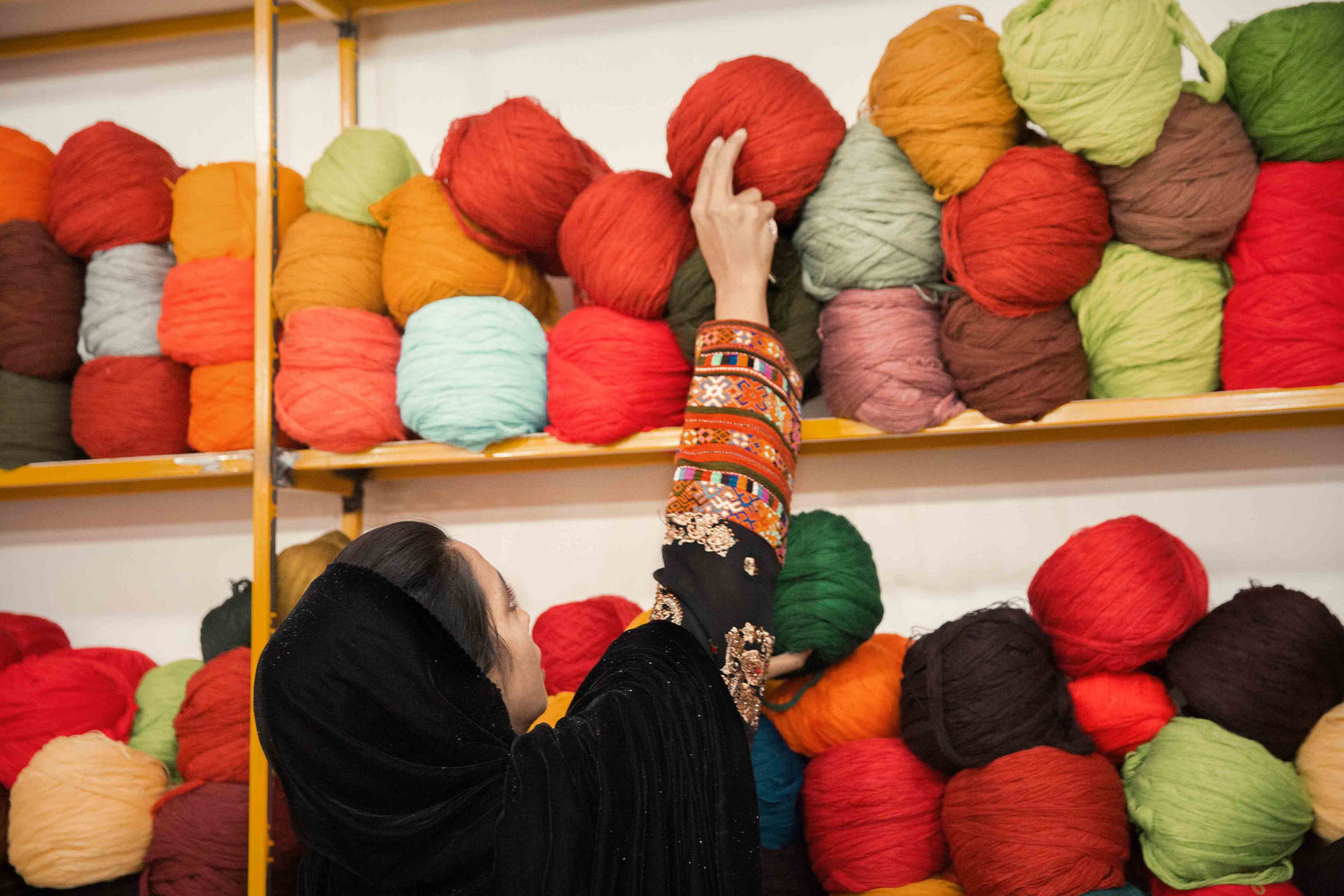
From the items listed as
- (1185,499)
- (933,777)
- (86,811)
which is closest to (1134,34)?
(1185,499)

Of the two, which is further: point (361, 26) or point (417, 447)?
point (361, 26)

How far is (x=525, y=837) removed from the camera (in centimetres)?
56

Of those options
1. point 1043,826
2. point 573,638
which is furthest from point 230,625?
point 1043,826

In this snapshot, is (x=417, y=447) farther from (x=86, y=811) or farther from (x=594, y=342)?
(x=86, y=811)

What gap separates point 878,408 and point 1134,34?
1.60 feet

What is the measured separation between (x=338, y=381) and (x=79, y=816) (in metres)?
0.74

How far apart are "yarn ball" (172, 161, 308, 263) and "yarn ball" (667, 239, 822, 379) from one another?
2.10 feet

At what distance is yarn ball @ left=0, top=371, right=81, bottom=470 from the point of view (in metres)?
1.33

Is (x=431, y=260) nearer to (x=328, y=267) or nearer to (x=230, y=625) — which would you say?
(x=328, y=267)

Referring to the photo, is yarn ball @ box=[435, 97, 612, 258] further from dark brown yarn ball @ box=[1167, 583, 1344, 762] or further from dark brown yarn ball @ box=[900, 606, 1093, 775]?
dark brown yarn ball @ box=[1167, 583, 1344, 762]

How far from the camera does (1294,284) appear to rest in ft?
3.10

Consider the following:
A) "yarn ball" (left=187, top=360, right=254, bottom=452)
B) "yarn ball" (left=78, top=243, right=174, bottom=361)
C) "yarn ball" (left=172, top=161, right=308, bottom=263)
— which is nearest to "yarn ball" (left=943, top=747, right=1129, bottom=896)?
"yarn ball" (left=187, top=360, right=254, bottom=452)

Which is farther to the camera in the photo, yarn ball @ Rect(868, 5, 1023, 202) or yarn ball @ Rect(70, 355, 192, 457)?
yarn ball @ Rect(70, 355, 192, 457)

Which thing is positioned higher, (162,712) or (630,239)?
(630,239)
